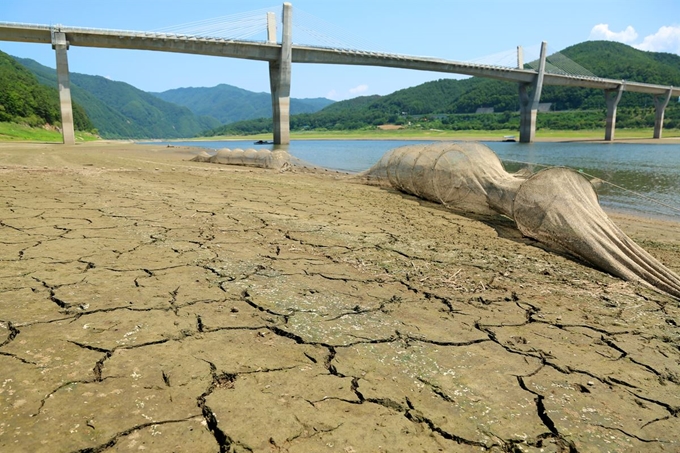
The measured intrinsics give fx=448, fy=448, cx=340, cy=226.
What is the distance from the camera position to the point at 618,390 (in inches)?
78.6

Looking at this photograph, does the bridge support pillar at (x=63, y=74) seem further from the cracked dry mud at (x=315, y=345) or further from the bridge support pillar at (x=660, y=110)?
the bridge support pillar at (x=660, y=110)

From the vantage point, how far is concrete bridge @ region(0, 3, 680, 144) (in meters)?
30.7

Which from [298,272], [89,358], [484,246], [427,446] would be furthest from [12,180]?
[427,446]

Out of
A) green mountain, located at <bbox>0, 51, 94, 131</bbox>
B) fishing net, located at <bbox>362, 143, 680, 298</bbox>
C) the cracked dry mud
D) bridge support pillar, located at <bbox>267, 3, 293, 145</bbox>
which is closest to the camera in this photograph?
the cracked dry mud

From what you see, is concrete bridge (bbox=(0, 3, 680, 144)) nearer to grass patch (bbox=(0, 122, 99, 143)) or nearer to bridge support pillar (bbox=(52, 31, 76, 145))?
bridge support pillar (bbox=(52, 31, 76, 145))

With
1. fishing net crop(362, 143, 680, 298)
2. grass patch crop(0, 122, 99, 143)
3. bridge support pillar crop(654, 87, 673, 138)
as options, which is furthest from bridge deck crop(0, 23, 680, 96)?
fishing net crop(362, 143, 680, 298)

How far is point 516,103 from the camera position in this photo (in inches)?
3177

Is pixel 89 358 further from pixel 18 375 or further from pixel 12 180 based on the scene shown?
pixel 12 180

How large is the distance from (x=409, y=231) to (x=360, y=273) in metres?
1.76

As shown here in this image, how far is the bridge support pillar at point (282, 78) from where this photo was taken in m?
39.6

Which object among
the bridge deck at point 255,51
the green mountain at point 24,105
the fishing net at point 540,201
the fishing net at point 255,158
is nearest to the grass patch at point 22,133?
the green mountain at point 24,105

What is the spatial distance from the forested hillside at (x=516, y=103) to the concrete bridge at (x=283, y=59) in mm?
8778

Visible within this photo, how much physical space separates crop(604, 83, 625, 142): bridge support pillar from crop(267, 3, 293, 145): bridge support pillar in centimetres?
3935

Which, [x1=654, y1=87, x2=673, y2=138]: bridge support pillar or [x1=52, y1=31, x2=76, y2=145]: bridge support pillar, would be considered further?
[x1=654, y1=87, x2=673, y2=138]: bridge support pillar
